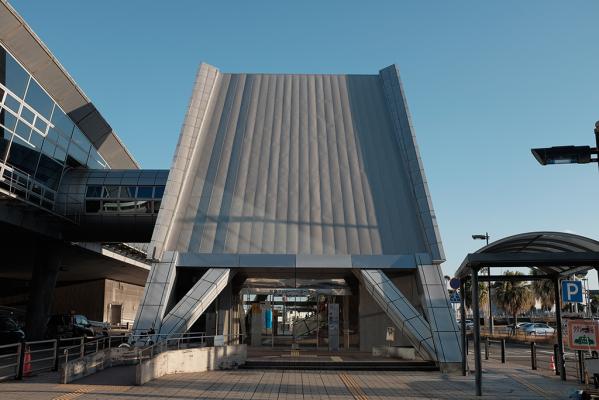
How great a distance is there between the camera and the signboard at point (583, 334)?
14.3 m

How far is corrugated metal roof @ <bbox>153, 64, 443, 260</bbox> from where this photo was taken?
23828mm

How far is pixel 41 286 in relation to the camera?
32.8 metres

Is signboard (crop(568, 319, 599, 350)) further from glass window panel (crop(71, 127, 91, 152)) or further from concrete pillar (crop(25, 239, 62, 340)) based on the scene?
glass window panel (crop(71, 127, 91, 152))

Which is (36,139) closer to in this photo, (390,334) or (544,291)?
(390,334)

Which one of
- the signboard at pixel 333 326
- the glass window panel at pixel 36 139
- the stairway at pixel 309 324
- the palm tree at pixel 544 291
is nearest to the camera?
the signboard at pixel 333 326

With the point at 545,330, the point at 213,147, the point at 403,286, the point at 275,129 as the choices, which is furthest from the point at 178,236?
the point at 545,330

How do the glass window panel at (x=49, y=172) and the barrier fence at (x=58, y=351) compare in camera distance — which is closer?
the barrier fence at (x=58, y=351)

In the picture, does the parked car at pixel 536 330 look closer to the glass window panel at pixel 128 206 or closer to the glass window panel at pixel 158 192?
the glass window panel at pixel 158 192

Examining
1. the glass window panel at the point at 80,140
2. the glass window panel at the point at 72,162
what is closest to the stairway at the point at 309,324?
the glass window panel at the point at 72,162

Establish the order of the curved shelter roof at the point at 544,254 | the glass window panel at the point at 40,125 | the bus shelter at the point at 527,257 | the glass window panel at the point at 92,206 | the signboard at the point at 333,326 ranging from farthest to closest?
the glass window panel at the point at 92,206 → the glass window panel at the point at 40,125 → the signboard at the point at 333,326 → the curved shelter roof at the point at 544,254 → the bus shelter at the point at 527,257

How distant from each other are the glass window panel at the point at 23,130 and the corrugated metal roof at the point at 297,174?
8024 millimetres

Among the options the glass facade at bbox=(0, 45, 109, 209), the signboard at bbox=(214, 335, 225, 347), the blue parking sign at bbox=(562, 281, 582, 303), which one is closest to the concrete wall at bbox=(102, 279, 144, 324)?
the glass facade at bbox=(0, 45, 109, 209)

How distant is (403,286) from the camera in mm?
24641

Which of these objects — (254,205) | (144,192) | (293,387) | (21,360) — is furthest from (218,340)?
(144,192)
